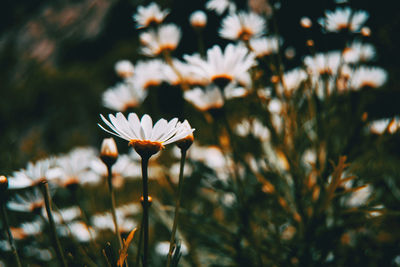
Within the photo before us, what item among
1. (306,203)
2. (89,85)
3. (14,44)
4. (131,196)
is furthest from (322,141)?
(14,44)

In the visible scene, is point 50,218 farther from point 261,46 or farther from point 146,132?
point 261,46

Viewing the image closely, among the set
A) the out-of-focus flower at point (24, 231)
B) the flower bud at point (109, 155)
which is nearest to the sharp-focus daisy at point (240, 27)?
the flower bud at point (109, 155)

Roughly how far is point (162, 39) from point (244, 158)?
281mm

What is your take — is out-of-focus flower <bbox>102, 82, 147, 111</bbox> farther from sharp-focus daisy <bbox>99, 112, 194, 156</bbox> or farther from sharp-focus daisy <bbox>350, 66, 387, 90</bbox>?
sharp-focus daisy <bbox>350, 66, 387, 90</bbox>

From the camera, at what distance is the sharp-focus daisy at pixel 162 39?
543mm

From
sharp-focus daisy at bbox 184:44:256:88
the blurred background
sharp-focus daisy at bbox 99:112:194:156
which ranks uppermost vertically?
the blurred background

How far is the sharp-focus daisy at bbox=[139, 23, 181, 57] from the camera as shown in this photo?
0.54 metres

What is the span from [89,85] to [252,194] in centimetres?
221

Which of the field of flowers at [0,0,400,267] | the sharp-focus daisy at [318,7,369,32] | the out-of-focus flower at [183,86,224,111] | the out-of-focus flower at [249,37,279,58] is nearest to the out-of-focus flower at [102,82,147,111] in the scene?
the field of flowers at [0,0,400,267]

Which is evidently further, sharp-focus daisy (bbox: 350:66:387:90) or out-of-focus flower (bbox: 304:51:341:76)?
sharp-focus daisy (bbox: 350:66:387:90)

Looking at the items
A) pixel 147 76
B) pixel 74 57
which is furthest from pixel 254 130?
pixel 74 57

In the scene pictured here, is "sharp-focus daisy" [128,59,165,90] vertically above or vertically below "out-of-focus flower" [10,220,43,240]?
above

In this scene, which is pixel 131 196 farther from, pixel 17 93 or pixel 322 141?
pixel 17 93

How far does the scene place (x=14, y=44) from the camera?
10.6 feet
